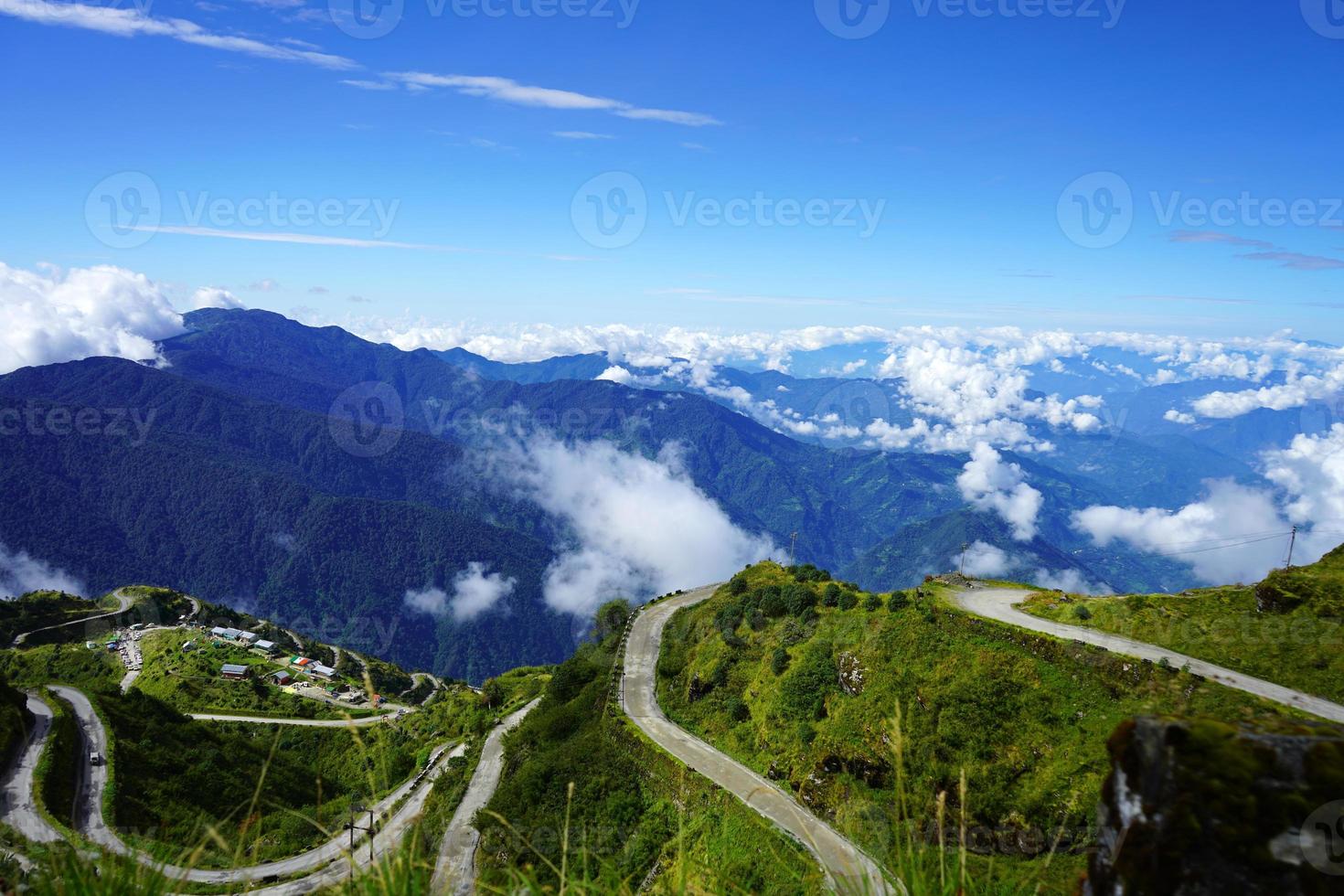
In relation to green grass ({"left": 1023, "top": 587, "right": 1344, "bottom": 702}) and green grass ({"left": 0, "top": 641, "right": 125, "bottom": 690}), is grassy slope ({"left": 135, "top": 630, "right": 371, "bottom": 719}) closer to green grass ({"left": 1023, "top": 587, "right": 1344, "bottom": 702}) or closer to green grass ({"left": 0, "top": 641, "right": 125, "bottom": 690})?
green grass ({"left": 0, "top": 641, "right": 125, "bottom": 690})

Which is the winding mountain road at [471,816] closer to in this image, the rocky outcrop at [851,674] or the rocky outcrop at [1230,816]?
the rocky outcrop at [851,674]

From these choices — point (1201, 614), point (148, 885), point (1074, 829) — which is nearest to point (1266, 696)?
point (1201, 614)

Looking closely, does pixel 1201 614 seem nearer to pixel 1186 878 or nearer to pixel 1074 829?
pixel 1074 829

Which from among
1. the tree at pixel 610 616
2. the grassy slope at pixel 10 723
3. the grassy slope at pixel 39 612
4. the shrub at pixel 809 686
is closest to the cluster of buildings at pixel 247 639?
the grassy slope at pixel 39 612

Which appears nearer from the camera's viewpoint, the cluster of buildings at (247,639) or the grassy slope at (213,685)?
the grassy slope at (213,685)

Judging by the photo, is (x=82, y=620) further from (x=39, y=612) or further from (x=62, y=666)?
(x=62, y=666)

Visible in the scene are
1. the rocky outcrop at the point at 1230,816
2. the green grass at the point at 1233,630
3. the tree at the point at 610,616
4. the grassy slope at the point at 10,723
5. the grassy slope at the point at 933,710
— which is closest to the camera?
the rocky outcrop at the point at 1230,816

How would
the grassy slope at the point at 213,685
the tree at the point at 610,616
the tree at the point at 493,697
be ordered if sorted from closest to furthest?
the tree at the point at 610,616 < the tree at the point at 493,697 < the grassy slope at the point at 213,685

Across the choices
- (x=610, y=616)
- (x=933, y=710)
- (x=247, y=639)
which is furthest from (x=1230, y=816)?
(x=247, y=639)
